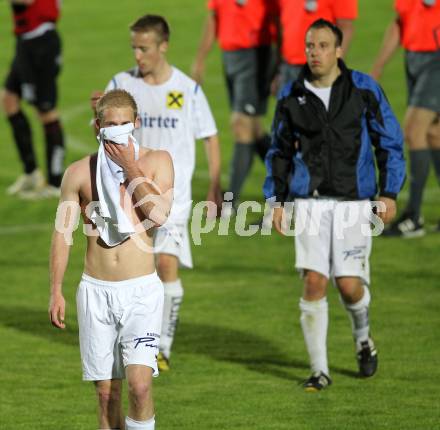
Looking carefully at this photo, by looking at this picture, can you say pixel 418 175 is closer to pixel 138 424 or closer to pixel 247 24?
pixel 247 24

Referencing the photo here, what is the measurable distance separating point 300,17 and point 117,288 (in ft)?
21.3

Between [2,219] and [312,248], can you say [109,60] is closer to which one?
[2,219]

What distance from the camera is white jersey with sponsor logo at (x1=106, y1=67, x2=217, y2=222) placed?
9.57 meters

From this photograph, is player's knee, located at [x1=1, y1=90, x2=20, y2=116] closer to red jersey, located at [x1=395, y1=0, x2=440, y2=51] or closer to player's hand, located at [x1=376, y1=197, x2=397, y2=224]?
red jersey, located at [x1=395, y1=0, x2=440, y2=51]

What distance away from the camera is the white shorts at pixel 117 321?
279 inches

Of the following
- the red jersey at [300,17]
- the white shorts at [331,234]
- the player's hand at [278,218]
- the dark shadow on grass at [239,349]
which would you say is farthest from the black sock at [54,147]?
the player's hand at [278,218]

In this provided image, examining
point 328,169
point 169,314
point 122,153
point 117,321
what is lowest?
point 169,314

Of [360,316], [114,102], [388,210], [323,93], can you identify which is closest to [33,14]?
[323,93]

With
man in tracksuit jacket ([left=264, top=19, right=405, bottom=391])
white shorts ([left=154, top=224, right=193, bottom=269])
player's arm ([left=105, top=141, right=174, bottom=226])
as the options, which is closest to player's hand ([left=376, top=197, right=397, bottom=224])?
man in tracksuit jacket ([left=264, top=19, right=405, bottom=391])

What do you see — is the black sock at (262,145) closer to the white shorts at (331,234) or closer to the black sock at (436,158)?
the black sock at (436,158)

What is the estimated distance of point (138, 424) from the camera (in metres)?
6.96

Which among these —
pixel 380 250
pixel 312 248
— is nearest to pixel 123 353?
pixel 312 248

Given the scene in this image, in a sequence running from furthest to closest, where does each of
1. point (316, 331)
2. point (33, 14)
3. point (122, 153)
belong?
point (33, 14) → point (316, 331) → point (122, 153)

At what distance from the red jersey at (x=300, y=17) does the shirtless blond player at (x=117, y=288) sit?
6030 mm
